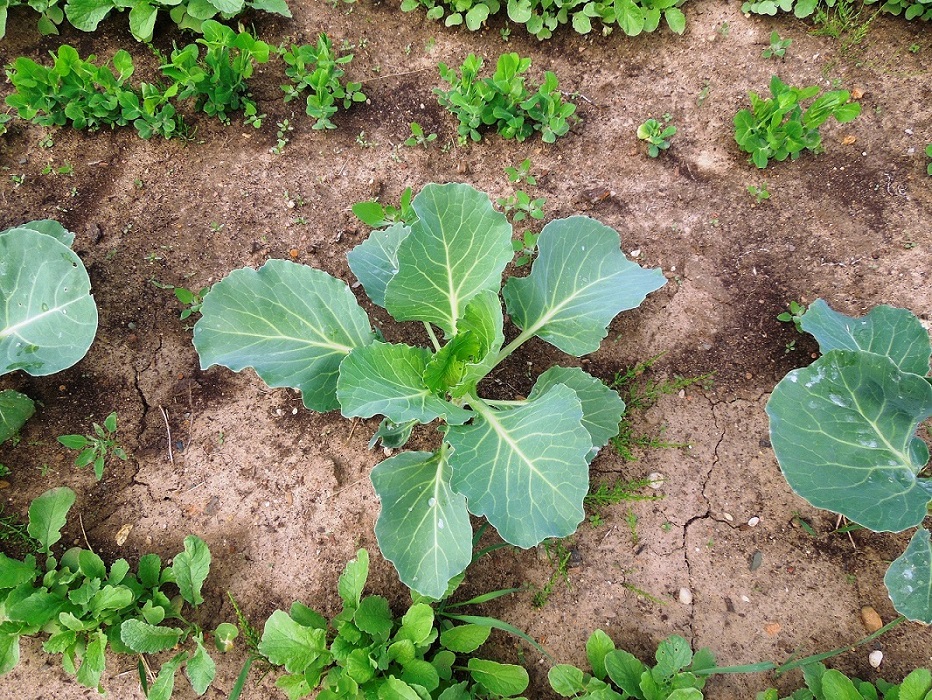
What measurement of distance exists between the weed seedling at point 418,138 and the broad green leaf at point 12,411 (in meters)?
1.92

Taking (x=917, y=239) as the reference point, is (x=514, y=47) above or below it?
above

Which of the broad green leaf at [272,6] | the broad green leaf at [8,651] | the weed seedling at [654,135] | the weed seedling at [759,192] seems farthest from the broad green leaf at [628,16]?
the broad green leaf at [8,651]

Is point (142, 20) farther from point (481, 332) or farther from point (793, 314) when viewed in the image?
point (793, 314)

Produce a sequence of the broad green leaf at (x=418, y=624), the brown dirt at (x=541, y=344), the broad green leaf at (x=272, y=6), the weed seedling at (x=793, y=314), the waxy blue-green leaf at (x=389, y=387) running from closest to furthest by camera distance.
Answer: the waxy blue-green leaf at (x=389, y=387), the broad green leaf at (x=418, y=624), the brown dirt at (x=541, y=344), the weed seedling at (x=793, y=314), the broad green leaf at (x=272, y=6)

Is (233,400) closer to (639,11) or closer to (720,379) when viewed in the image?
(720,379)

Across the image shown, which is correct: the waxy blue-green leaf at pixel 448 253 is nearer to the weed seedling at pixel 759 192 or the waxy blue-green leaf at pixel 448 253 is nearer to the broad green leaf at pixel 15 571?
the weed seedling at pixel 759 192

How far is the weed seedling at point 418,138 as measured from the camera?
2.72 metres

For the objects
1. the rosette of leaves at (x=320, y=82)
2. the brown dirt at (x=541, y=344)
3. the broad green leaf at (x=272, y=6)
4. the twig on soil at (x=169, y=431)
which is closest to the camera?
the brown dirt at (x=541, y=344)

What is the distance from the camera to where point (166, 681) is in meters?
1.99

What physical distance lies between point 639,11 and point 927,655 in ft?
9.73

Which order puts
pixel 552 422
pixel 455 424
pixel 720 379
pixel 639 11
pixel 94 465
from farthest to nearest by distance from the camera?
pixel 639 11, pixel 720 379, pixel 94 465, pixel 455 424, pixel 552 422

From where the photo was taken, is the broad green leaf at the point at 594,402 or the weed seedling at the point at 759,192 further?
the weed seedling at the point at 759,192

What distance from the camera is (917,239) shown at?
259 centimetres

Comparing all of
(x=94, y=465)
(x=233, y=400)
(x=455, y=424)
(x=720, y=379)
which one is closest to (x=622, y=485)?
(x=720, y=379)
